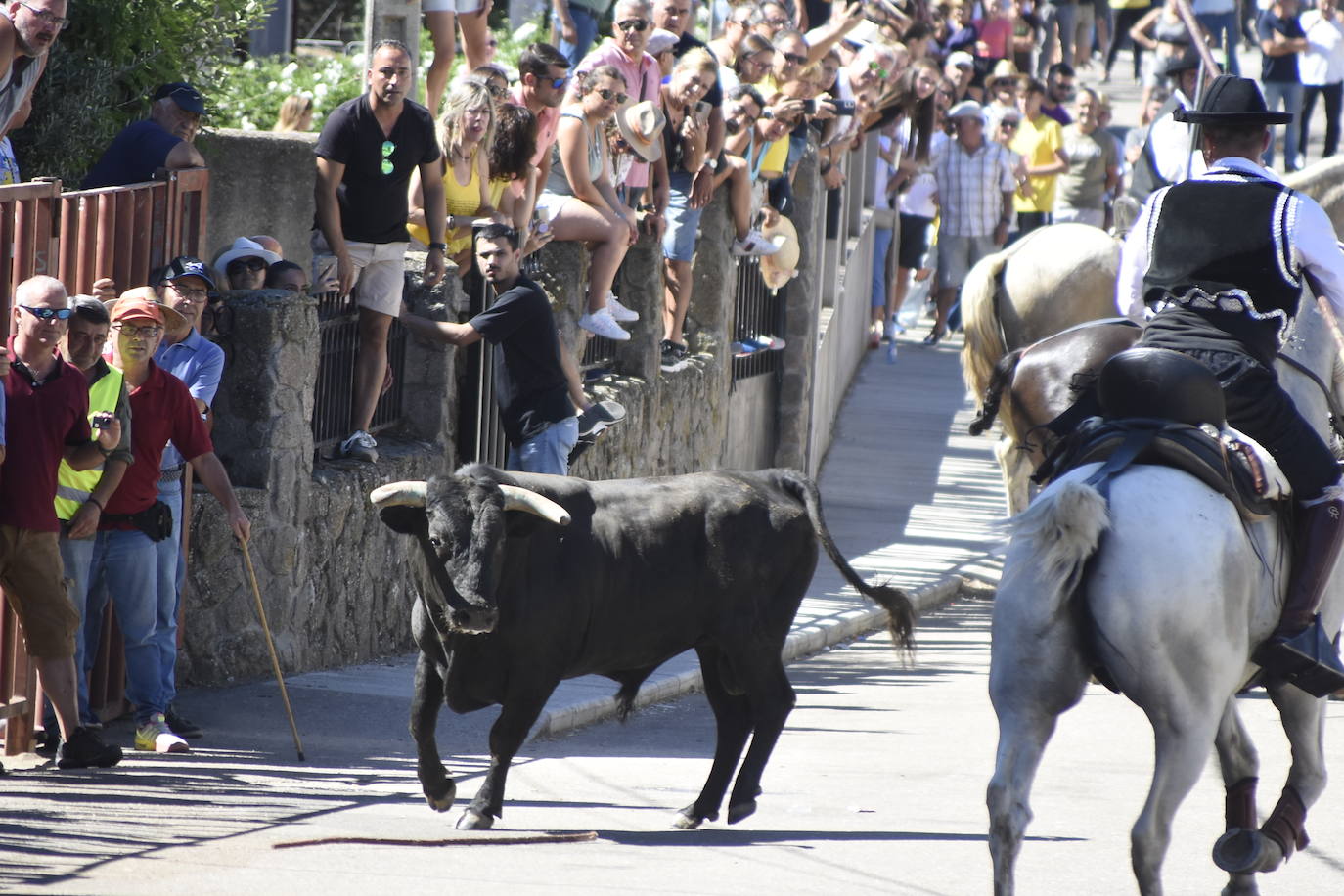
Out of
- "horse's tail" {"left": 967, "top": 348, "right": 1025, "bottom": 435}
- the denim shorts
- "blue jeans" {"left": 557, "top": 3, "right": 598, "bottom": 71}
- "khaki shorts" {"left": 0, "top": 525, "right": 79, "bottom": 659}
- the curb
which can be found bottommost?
the curb

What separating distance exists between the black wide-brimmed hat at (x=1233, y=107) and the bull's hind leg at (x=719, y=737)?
2989 mm

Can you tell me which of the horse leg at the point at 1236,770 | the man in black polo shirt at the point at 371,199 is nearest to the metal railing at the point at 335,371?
the man in black polo shirt at the point at 371,199

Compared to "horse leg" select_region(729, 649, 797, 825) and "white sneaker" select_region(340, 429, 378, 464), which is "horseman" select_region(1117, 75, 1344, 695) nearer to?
"horse leg" select_region(729, 649, 797, 825)

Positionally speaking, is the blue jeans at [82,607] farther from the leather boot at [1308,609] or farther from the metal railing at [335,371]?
the leather boot at [1308,609]

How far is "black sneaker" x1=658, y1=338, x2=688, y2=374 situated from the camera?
15598mm

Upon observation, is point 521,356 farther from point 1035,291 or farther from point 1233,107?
point 1035,291

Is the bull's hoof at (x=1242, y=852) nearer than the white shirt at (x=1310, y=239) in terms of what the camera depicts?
Yes

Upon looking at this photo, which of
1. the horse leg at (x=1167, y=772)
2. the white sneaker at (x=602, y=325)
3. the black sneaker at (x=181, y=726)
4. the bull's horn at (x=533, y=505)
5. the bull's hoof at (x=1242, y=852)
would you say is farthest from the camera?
the white sneaker at (x=602, y=325)

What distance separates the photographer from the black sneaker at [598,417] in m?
11.6

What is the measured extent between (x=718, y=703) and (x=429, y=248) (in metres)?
3.70

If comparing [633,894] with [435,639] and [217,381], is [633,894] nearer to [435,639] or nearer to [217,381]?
[435,639]

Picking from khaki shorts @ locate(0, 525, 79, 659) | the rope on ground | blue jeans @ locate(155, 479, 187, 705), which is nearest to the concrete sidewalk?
blue jeans @ locate(155, 479, 187, 705)

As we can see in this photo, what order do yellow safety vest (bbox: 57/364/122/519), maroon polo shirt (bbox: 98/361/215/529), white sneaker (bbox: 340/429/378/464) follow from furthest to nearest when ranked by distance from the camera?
white sneaker (bbox: 340/429/378/464) → maroon polo shirt (bbox: 98/361/215/529) → yellow safety vest (bbox: 57/364/122/519)

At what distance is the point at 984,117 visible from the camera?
23.7m
